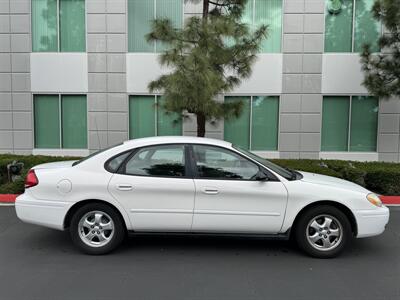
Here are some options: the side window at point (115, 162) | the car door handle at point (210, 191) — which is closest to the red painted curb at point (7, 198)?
the side window at point (115, 162)

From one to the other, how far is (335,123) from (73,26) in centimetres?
877

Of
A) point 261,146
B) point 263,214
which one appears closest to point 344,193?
point 263,214

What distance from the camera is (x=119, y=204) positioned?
438 cm

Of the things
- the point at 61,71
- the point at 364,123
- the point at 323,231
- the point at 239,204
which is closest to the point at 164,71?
the point at 61,71

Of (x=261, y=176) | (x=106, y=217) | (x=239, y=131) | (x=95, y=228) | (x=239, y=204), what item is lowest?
(x=95, y=228)

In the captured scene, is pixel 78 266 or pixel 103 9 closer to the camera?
pixel 78 266

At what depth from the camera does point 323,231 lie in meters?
4.38

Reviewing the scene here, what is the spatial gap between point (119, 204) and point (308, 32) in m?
8.70

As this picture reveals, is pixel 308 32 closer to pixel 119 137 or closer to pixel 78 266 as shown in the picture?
pixel 119 137

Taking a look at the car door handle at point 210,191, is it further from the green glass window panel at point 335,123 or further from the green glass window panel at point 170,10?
the green glass window panel at point 335,123

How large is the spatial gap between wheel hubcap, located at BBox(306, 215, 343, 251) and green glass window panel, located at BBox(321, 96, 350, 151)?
7166mm

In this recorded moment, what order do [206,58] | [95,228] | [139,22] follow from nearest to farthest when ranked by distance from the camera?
[95,228]
[206,58]
[139,22]

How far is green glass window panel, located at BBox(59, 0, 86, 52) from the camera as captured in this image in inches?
434

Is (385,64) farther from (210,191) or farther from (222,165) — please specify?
(210,191)
